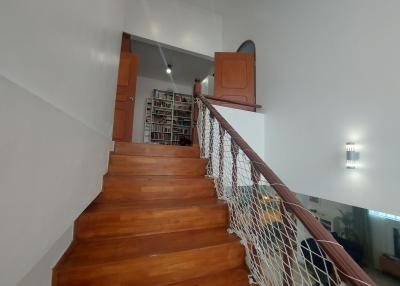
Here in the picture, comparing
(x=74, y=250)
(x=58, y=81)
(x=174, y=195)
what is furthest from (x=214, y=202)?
(x=58, y=81)

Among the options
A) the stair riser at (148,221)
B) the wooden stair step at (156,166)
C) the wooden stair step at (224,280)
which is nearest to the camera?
the wooden stair step at (224,280)

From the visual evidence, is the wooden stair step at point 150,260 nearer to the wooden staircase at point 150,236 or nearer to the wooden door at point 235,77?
the wooden staircase at point 150,236

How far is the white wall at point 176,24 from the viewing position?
12.4 feet

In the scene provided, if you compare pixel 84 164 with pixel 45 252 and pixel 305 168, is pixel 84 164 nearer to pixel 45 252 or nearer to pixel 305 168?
pixel 45 252

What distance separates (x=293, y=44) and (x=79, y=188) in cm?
313

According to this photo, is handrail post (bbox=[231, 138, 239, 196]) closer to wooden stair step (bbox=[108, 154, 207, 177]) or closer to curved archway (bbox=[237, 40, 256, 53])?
wooden stair step (bbox=[108, 154, 207, 177])

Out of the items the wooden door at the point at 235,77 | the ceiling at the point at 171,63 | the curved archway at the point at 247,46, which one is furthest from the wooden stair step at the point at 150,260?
the ceiling at the point at 171,63

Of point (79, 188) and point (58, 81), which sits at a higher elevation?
point (58, 81)

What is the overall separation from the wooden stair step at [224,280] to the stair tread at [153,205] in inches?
20.6

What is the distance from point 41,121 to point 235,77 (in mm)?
3394

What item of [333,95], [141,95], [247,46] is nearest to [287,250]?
[333,95]

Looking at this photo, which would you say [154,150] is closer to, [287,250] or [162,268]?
[162,268]

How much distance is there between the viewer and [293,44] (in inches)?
112

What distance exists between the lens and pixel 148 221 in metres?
1.55
